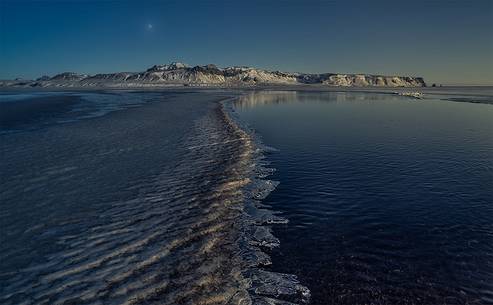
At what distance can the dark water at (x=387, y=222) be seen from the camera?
780 centimetres

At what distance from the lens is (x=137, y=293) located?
7.29m

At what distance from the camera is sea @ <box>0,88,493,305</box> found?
763 cm

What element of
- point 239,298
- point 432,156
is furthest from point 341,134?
point 239,298

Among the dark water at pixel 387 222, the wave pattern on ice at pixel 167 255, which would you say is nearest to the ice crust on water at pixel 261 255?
the wave pattern on ice at pixel 167 255

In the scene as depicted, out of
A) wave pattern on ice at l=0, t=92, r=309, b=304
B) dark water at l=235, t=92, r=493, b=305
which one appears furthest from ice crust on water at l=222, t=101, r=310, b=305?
dark water at l=235, t=92, r=493, b=305

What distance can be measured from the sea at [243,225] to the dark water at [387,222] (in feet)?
0.16

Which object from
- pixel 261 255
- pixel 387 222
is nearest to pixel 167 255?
pixel 261 255

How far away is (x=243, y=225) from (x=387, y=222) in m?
4.37

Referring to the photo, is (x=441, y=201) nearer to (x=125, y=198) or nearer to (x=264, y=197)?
(x=264, y=197)

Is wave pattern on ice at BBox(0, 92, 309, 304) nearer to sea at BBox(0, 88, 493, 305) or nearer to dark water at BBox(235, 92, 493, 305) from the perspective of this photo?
sea at BBox(0, 88, 493, 305)

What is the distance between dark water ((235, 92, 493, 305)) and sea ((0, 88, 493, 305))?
0.05 metres

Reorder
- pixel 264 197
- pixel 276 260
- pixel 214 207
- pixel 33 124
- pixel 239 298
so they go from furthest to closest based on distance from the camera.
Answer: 1. pixel 33 124
2. pixel 264 197
3. pixel 214 207
4. pixel 276 260
5. pixel 239 298

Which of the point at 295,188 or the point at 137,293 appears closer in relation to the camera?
the point at 137,293

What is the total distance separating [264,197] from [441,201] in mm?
6237
